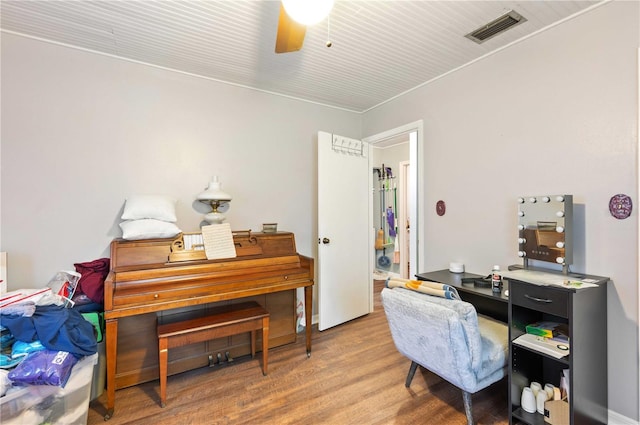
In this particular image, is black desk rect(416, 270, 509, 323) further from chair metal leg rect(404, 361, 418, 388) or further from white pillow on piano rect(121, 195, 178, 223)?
white pillow on piano rect(121, 195, 178, 223)

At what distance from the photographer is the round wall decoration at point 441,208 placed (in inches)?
110

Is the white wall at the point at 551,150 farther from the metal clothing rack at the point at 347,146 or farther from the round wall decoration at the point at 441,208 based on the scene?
the metal clothing rack at the point at 347,146

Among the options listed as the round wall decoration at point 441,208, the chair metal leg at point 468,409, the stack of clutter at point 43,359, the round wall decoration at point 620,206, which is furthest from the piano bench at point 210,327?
the round wall decoration at point 620,206

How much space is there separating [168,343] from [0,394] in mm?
791

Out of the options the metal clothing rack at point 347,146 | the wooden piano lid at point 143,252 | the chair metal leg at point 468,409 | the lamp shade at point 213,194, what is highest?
the metal clothing rack at point 347,146

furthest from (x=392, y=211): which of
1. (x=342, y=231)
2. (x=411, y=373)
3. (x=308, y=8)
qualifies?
(x=308, y=8)

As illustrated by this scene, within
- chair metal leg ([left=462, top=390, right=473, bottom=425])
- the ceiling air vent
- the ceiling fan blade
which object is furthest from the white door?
chair metal leg ([left=462, top=390, right=473, bottom=425])

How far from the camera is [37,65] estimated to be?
221cm

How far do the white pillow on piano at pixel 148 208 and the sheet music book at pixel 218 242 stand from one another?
309mm

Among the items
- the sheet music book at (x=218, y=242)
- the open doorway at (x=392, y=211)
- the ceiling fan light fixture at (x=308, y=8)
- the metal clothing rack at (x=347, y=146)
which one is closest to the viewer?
the ceiling fan light fixture at (x=308, y=8)

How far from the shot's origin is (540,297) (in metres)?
1.65

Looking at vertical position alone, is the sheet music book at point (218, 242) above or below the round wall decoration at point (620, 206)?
below

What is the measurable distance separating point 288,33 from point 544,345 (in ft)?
7.65

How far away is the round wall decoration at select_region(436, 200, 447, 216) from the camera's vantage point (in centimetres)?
279
